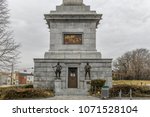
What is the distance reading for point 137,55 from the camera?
9556 cm

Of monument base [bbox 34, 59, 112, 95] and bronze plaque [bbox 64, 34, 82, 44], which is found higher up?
bronze plaque [bbox 64, 34, 82, 44]

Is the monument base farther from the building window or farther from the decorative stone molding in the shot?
the decorative stone molding

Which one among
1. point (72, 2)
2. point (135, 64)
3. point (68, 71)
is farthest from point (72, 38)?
point (135, 64)

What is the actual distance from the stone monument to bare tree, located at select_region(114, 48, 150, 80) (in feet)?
175

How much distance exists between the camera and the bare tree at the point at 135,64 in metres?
88.8

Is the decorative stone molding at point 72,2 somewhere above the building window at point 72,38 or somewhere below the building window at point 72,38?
above

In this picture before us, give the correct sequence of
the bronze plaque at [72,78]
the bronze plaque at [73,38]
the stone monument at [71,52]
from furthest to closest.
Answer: the bronze plaque at [73,38]
the bronze plaque at [72,78]
the stone monument at [71,52]

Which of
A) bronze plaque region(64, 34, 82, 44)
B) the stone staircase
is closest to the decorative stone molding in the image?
bronze plaque region(64, 34, 82, 44)

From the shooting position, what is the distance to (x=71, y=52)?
111ft

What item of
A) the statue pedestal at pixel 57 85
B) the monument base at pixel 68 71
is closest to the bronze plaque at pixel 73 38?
the monument base at pixel 68 71

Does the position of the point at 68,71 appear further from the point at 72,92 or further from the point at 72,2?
the point at 72,2

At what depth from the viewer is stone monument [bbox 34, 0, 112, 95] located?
32469 mm

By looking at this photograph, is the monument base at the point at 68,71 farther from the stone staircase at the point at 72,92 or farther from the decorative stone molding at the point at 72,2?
the decorative stone molding at the point at 72,2

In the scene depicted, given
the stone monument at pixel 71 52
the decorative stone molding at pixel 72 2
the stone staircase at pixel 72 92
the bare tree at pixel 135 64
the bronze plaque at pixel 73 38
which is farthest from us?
the bare tree at pixel 135 64
